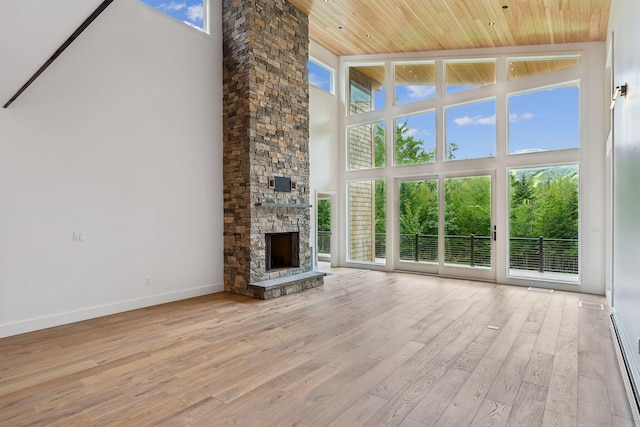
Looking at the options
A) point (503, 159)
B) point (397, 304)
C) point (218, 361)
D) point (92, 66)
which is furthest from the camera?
point (503, 159)

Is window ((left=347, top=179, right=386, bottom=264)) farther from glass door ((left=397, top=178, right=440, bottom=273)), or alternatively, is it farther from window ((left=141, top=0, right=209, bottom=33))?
window ((left=141, top=0, right=209, bottom=33))

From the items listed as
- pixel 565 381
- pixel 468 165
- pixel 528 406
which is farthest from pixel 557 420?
pixel 468 165

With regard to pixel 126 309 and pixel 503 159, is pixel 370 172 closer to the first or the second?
pixel 503 159

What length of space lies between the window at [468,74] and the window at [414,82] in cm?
35

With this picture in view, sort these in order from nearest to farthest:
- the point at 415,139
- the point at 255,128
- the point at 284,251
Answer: the point at 255,128 → the point at 284,251 → the point at 415,139

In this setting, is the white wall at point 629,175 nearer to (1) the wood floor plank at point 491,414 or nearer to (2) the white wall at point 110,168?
(1) the wood floor plank at point 491,414

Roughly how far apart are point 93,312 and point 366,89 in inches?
282

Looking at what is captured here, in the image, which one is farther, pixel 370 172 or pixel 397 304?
pixel 370 172

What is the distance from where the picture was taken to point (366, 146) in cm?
849

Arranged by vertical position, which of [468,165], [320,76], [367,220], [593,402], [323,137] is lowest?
[593,402]

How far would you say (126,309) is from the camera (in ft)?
15.7

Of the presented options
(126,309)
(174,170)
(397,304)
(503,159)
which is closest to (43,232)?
(126,309)

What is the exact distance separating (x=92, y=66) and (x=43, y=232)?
7.14 ft

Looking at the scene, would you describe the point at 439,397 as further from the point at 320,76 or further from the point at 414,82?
the point at 320,76
